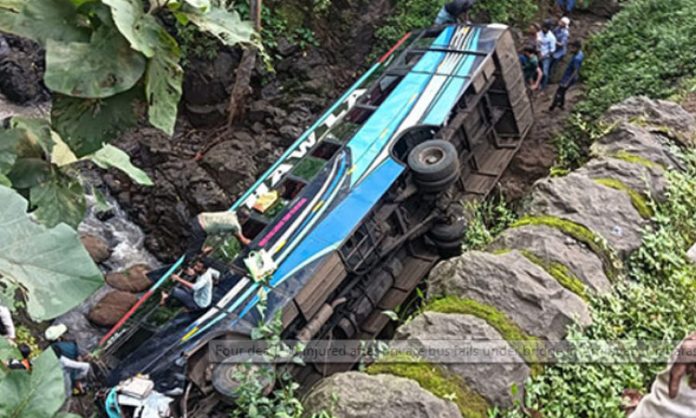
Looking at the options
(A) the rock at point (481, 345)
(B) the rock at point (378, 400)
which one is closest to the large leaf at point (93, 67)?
(B) the rock at point (378, 400)

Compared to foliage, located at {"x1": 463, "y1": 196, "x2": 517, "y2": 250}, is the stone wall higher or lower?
higher

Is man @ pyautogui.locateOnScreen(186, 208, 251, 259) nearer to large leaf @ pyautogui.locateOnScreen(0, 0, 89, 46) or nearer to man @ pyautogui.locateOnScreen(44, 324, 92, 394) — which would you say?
man @ pyautogui.locateOnScreen(44, 324, 92, 394)

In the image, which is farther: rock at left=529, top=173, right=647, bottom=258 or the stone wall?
rock at left=529, top=173, right=647, bottom=258

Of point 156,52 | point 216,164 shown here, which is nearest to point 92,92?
point 156,52

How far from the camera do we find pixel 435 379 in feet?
11.7

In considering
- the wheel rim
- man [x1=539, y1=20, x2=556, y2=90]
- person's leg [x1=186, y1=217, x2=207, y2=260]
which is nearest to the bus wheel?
the wheel rim

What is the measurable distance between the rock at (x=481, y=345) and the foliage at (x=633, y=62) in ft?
14.8

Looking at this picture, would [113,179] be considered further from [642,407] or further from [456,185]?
[642,407]

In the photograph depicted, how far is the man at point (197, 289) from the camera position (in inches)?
219

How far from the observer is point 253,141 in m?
10.2

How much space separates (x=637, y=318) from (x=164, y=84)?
3.70m

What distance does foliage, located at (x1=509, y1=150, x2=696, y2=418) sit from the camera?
3.58m

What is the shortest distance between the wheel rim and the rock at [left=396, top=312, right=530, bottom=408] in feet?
9.15

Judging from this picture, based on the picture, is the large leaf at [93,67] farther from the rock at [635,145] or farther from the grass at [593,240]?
the rock at [635,145]
